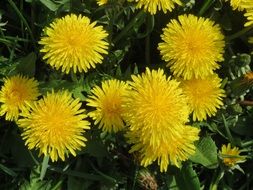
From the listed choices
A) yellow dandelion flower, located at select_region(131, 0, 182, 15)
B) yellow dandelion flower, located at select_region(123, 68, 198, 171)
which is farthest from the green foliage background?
yellow dandelion flower, located at select_region(123, 68, 198, 171)

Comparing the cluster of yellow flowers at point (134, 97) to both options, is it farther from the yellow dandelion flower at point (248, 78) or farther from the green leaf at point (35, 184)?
the green leaf at point (35, 184)

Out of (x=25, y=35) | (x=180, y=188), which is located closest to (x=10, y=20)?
(x=25, y=35)

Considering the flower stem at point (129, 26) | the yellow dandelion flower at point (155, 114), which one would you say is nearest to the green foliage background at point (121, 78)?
the flower stem at point (129, 26)

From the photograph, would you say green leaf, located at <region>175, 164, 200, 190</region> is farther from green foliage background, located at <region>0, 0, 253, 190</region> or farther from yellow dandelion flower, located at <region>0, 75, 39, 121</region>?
yellow dandelion flower, located at <region>0, 75, 39, 121</region>

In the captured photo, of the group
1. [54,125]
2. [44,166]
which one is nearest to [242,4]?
[54,125]

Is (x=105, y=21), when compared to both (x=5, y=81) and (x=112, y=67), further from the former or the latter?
(x=5, y=81)

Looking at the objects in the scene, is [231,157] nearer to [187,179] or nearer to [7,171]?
[187,179]
